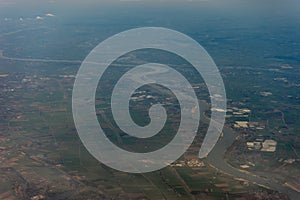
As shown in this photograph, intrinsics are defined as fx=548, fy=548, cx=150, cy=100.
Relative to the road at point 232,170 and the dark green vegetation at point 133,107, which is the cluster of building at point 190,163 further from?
the road at point 232,170

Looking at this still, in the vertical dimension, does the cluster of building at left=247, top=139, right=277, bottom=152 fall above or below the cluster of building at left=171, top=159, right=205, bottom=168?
below

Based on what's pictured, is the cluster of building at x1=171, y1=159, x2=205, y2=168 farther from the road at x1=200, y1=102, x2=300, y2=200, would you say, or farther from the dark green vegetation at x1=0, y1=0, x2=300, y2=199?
the road at x1=200, y1=102, x2=300, y2=200

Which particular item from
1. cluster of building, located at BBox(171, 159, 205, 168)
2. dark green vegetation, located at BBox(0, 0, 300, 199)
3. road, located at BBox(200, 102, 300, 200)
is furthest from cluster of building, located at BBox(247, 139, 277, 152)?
cluster of building, located at BBox(171, 159, 205, 168)

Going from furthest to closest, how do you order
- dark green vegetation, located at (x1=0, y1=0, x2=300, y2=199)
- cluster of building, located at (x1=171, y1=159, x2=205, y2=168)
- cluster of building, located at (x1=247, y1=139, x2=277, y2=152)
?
cluster of building, located at (x1=247, y1=139, x2=277, y2=152)
cluster of building, located at (x1=171, y1=159, x2=205, y2=168)
dark green vegetation, located at (x1=0, y1=0, x2=300, y2=199)

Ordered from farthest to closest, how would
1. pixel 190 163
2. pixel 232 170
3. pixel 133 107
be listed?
pixel 133 107 → pixel 190 163 → pixel 232 170

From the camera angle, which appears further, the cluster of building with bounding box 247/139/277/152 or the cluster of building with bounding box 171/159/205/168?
the cluster of building with bounding box 247/139/277/152

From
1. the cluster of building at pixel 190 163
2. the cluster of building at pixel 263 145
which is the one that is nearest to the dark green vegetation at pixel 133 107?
the cluster of building at pixel 190 163

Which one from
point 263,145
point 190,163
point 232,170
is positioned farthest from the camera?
point 263,145

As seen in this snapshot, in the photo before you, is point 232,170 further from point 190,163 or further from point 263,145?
point 263,145

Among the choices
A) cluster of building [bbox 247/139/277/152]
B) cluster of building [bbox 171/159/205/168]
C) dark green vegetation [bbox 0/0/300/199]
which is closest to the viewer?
dark green vegetation [bbox 0/0/300/199]

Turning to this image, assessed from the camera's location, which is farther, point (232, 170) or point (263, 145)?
point (263, 145)

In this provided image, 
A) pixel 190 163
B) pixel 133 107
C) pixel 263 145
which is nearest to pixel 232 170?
pixel 190 163
